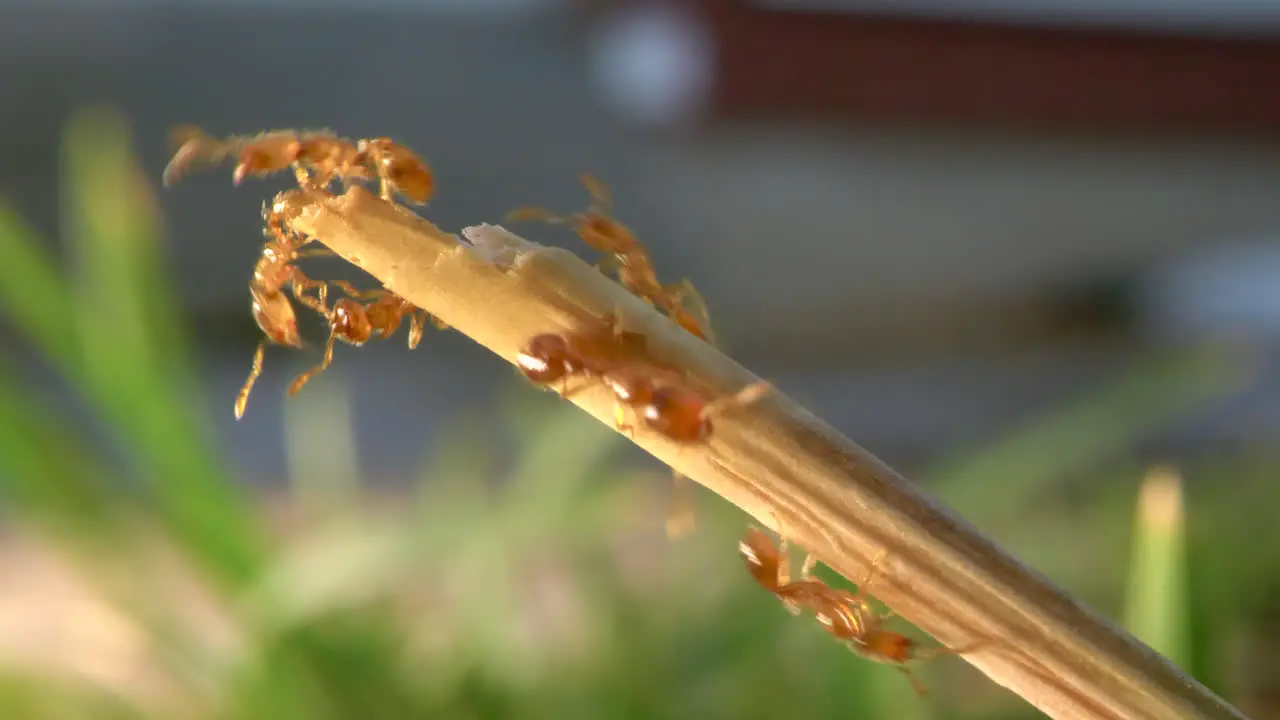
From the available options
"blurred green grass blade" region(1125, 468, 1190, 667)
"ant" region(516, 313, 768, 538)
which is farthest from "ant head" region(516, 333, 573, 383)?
"blurred green grass blade" region(1125, 468, 1190, 667)

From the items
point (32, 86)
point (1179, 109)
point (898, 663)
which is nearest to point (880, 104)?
point (1179, 109)

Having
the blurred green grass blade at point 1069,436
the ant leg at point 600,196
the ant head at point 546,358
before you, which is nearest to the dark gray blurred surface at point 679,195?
the blurred green grass blade at point 1069,436

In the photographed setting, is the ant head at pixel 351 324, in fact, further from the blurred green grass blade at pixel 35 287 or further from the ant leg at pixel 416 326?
the blurred green grass blade at pixel 35 287

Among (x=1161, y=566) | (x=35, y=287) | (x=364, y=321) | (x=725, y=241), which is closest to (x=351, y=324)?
(x=364, y=321)

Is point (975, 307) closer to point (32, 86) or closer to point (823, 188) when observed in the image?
point (823, 188)

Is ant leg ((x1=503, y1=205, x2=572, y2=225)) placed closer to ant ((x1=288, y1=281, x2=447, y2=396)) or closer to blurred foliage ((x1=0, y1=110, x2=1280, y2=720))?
ant ((x1=288, y1=281, x2=447, y2=396))

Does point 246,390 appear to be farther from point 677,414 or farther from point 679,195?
point 679,195
